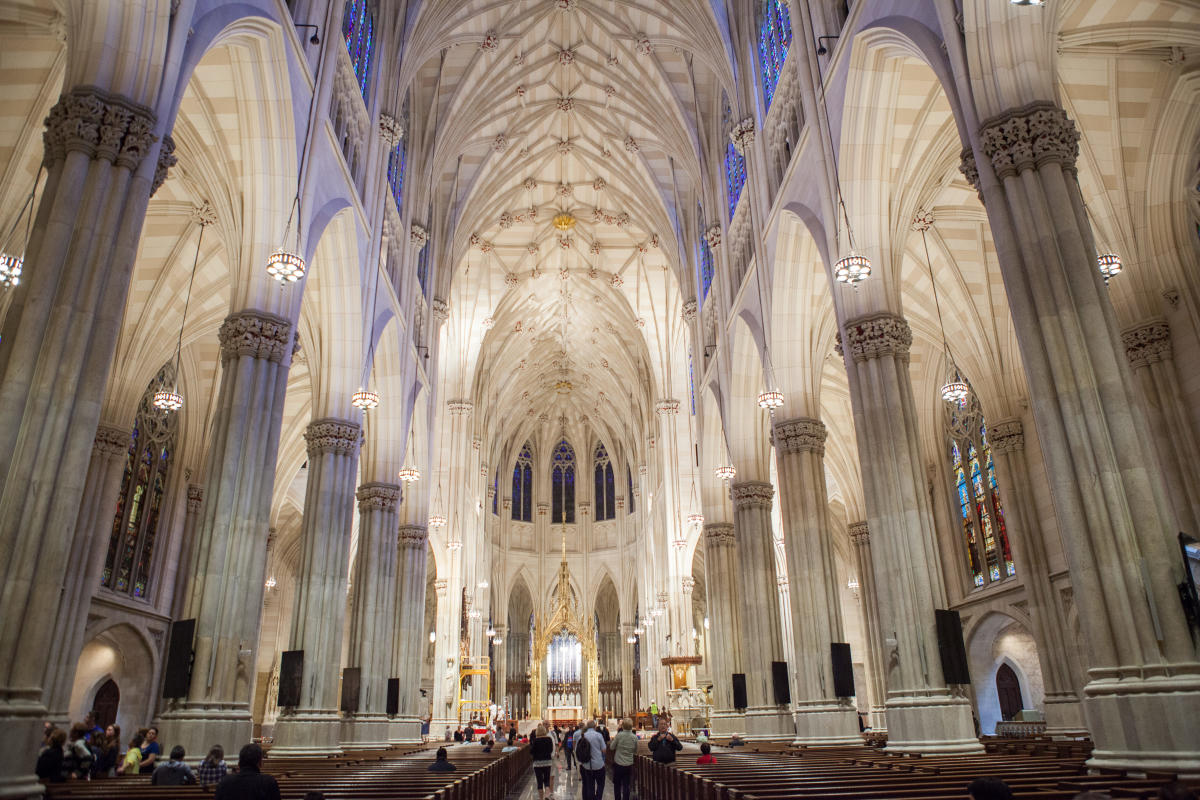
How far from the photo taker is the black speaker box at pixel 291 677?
1473 cm

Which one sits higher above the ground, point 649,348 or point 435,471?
point 649,348

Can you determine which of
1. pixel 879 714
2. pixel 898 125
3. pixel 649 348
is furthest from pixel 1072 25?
pixel 649 348

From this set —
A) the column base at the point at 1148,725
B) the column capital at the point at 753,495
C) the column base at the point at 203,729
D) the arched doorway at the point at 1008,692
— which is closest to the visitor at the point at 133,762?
the column base at the point at 203,729

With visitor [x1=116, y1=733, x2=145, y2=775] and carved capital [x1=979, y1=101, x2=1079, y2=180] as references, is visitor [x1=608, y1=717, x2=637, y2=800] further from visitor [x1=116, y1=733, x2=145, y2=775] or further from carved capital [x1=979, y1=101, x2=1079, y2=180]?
carved capital [x1=979, y1=101, x2=1079, y2=180]

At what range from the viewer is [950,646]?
11.8 m

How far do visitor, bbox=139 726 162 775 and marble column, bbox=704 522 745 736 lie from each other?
52.2 feet

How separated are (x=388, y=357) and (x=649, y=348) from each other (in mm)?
19197

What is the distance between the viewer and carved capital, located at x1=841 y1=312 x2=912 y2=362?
13734 mm

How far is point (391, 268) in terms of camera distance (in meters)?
22.9

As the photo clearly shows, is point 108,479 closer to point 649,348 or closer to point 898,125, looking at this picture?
point 898,125

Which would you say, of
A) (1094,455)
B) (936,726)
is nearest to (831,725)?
(936,726)

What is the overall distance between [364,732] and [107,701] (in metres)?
10.4

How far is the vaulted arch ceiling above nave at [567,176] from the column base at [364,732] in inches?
612

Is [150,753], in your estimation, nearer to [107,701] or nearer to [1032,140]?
[1032,140]
